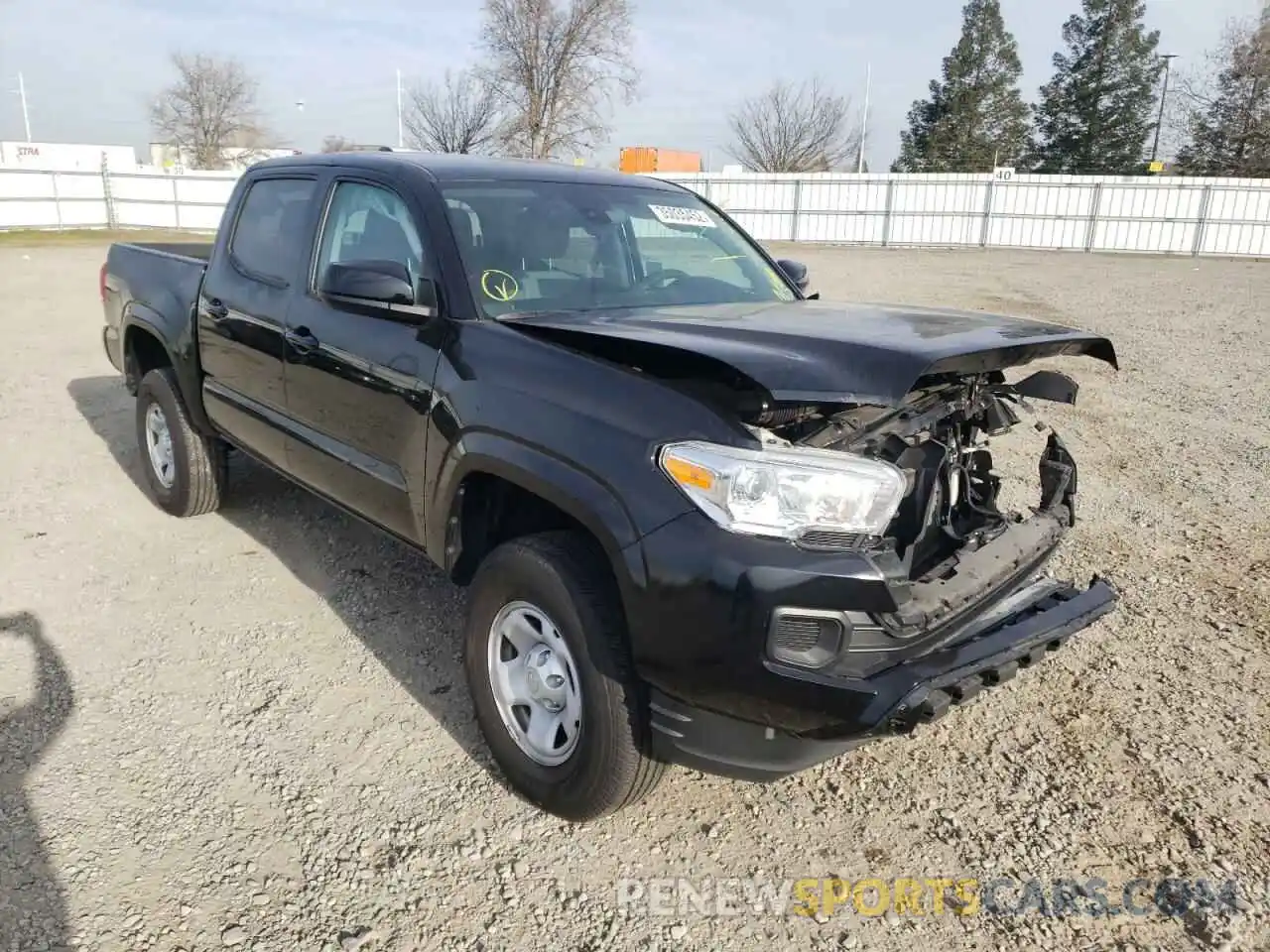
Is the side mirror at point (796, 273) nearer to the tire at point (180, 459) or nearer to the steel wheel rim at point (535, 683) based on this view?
the steel wheel rim at point (535, 683)

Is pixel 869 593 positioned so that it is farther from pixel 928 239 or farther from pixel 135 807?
pixel 928 239

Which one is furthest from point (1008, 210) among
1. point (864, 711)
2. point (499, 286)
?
point (864, 711)

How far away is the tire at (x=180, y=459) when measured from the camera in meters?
4.91

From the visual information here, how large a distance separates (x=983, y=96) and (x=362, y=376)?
52741 millimetres

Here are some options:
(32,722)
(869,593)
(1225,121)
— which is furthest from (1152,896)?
(1225,121)

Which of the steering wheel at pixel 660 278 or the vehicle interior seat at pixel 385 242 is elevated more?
the vehicle interior seat at pixel 385 242

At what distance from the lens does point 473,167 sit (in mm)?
3600

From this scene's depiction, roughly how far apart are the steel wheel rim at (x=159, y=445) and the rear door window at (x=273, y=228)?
1314 mm

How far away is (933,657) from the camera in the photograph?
7.43 feet

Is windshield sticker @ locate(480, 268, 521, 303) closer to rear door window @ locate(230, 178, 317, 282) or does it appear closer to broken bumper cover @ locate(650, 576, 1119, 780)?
rear door window @ locate(230, 178, 317, 282)

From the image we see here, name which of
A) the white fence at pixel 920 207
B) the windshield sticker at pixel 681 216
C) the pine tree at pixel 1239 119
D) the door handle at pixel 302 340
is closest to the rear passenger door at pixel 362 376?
the door handle at pixel 302 340

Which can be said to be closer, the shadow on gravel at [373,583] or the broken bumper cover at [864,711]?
the broken bumper cover at [864,711]

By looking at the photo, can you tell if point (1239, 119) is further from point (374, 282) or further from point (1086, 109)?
point (374, 282)

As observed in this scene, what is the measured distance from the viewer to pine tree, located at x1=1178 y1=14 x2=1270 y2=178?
132ft
